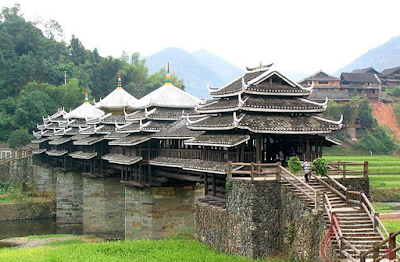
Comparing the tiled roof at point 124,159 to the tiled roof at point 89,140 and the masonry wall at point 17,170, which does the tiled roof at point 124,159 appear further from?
the masonry wall at point 17,170

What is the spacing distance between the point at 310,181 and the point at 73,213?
110 feet

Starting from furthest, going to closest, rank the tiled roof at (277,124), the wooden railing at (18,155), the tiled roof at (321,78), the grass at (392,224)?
the tiled roof at (321,78)
the wooden railing at (18,155)
the grass at (392,224)
the tiled roof at (277,124)

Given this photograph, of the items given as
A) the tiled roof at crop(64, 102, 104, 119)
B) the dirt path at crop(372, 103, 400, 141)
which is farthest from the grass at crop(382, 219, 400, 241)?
the dirt path at crop(372, 103, 400, 141)

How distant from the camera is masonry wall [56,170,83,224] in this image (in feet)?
168

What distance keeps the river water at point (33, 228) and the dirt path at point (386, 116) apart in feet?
182

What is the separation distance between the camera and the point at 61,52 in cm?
9806

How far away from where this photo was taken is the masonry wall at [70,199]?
51188mm

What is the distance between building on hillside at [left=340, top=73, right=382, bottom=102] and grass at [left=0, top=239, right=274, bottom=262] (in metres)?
67.3

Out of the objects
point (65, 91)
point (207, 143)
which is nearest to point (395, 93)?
point (65, 91)

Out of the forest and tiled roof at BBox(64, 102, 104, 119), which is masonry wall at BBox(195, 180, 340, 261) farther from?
the forest

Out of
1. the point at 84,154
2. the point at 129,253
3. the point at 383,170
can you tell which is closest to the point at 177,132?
the point at 129,253

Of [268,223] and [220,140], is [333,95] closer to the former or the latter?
[220,140]

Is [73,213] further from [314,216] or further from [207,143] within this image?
[314,216]

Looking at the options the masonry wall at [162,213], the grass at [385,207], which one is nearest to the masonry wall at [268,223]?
the masonry wall at [162,213]
